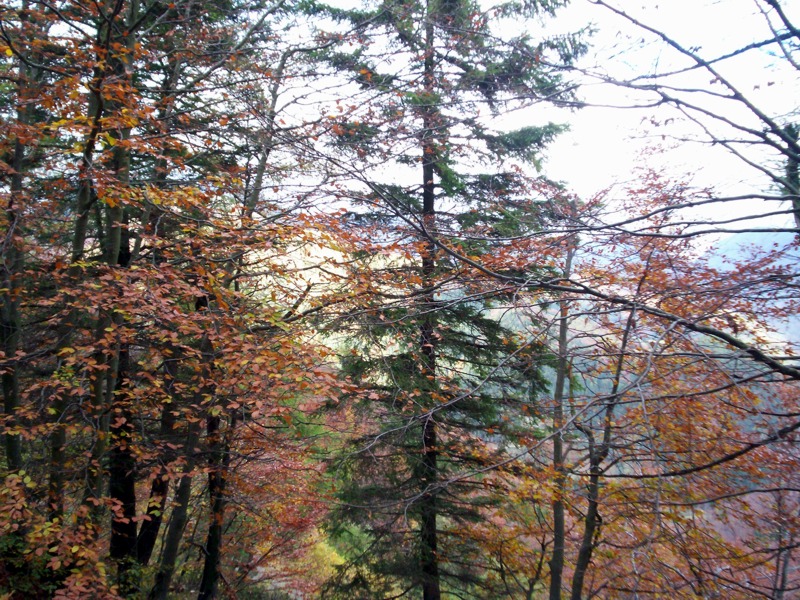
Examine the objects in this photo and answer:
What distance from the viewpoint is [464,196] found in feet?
28.2

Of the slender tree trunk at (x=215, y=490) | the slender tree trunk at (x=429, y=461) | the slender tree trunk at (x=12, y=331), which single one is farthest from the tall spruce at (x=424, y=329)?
the slender tree trunk at (x=12, y=331)

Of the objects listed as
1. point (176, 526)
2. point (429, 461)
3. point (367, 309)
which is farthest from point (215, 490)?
point (367, 309)

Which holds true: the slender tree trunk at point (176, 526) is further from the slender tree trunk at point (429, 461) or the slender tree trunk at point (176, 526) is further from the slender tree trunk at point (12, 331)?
the slender tree trunk at point (429, 461)

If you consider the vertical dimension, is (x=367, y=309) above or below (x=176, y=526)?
above

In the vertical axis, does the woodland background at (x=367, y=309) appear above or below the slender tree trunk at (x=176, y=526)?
above

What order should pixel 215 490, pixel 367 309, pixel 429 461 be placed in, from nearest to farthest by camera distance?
pixel 367 309 < pixel 215 490 < pixel 429 461

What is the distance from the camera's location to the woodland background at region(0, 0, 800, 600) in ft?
12.6

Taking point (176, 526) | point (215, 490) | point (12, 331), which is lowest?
point (176, 526)

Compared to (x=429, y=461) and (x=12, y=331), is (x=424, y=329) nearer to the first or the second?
(x=429, y=461)

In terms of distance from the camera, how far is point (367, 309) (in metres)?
4.07

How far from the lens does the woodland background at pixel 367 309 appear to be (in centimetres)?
386

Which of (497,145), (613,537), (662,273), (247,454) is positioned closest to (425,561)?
(613,537)

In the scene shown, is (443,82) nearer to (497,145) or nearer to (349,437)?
(497,145)

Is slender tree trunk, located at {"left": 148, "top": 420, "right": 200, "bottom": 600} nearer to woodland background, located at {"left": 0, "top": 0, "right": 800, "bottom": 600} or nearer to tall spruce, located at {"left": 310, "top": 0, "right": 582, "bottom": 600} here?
woodland background, located at {"left": 0, "top": 0, "right": 800, "bottom": 600}
